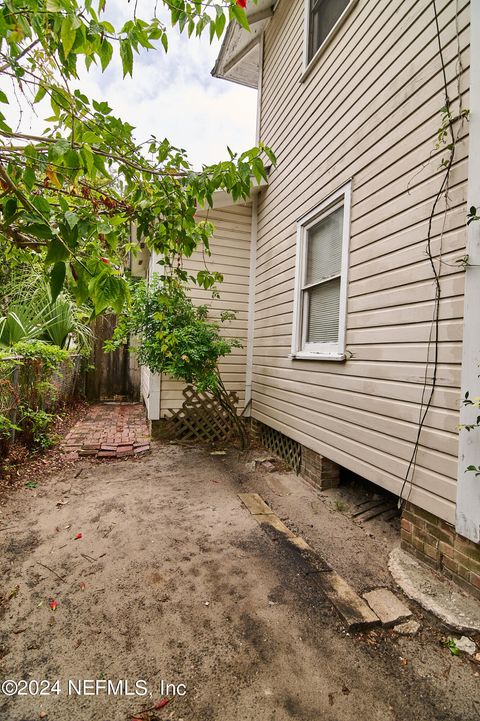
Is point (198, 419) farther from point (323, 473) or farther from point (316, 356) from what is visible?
point (316, 356)

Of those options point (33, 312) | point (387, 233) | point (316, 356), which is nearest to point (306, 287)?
point (316, 356)

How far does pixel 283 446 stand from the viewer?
458 cm

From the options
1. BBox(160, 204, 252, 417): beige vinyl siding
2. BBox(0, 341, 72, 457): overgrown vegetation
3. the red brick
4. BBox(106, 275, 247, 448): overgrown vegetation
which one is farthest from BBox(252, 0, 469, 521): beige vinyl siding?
BBox(0, 341, 72, 457): overgrown vegetation

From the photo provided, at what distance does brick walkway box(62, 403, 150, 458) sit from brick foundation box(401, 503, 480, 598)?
3.32 m

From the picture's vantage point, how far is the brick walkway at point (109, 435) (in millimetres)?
4457

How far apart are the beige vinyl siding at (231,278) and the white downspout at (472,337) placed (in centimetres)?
372

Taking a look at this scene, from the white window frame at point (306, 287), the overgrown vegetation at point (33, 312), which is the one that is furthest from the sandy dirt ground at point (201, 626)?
the overgrown vegetation at point (33, 312)

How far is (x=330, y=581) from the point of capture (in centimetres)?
213

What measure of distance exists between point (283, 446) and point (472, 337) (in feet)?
9.88

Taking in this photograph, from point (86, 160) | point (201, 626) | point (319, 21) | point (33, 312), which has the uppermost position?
point (319, 21)

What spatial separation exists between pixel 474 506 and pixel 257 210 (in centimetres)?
495

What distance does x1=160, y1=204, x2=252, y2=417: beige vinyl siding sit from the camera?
17.3ft

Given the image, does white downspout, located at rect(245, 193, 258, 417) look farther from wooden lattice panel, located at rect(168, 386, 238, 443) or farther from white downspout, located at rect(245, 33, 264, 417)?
wooden lattice panel, located at rect(168, 386, 238, 443)

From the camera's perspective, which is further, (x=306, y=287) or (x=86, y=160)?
(x=306, y=287)
